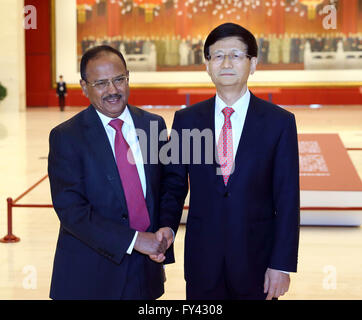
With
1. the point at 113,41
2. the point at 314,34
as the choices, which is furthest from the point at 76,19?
the point at 314,34

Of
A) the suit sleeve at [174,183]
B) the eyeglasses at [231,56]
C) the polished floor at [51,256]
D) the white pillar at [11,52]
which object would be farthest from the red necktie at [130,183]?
the white pillar at [11,52]

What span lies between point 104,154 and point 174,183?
373 millimetres

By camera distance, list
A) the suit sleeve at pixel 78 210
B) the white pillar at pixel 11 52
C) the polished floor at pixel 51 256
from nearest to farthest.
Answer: the suit sleeve at pixel 78 210
the polished floor at pixel 51 256
the white pillar at pixel 11 52

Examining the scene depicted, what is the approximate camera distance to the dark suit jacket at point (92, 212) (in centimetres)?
283

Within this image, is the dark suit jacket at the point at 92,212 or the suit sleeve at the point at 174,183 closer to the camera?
the dark suit jacket at the point at 92,212

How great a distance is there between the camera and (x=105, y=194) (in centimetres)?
289

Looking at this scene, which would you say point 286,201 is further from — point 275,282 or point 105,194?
point 105,194

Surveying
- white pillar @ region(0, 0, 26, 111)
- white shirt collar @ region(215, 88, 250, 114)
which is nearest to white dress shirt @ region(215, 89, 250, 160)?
white shirt collar @ region(215, 88, 250, 114)

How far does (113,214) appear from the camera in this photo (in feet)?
9.53

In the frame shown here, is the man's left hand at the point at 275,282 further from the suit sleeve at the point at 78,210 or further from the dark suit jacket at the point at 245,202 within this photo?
the suit sleeve at the point at 78,210

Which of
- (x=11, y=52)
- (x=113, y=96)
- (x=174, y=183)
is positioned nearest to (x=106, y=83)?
(x=113, y=96)

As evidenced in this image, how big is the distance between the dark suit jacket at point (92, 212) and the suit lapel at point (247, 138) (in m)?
0.37

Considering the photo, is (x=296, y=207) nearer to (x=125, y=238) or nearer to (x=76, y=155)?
(x=125, y=238)
